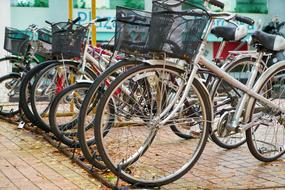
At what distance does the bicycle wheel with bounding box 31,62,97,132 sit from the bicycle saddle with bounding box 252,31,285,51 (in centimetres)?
193

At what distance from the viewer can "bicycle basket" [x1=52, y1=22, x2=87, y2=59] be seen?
6.02 meters

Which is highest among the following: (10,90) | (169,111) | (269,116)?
A: (169,111)

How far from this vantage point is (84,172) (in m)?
4.88

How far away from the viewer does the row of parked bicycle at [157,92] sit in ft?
13.9

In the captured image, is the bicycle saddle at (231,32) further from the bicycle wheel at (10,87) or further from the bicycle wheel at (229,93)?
the bicycle wheel at (10,87)

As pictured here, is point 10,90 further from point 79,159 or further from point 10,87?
point 79,159

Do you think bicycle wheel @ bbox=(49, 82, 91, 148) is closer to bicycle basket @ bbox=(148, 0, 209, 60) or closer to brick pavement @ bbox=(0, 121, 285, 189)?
brick pavement @ bbox=(0, 121, 285, 189)

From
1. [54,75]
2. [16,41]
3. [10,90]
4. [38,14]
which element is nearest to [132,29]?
[54,75]

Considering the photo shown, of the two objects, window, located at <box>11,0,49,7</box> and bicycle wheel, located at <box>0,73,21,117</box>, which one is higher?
window, located at <box>11,0,49,7</box>

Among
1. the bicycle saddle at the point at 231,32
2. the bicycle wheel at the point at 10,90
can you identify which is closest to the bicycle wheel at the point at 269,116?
the bicycle saddle at the point at 231,32

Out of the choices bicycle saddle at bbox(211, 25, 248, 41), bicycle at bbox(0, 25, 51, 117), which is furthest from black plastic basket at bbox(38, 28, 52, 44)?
bicycle saddle at bbox(211, 25, 248, 41)

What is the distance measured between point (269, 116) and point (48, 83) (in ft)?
8.56

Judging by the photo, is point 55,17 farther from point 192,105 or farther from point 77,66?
point 192,105

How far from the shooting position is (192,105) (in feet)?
16.0
